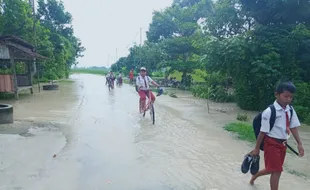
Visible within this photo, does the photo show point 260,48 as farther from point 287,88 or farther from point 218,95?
point 287,88

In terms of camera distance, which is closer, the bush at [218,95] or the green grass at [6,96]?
the green grass at [6,96]

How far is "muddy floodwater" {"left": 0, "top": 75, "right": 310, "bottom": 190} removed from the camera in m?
4.82

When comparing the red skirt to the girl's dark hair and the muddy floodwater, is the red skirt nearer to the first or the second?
the girl's dark hair

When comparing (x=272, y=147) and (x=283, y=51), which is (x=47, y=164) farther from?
(x=283, y=51)

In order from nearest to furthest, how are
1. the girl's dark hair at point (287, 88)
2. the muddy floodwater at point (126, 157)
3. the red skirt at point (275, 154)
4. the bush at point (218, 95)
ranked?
the girl's dark hair at point (287, 88) → the red skirt at point (275, 154) → the muddy floodwater at point (126, 157) → the bush at point (218, 95)

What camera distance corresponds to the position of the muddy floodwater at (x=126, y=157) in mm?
4816

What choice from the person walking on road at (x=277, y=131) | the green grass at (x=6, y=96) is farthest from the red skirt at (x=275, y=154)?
the green grass at (x=6, y=96)

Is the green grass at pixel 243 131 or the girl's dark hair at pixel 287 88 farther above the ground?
the girl's dark hair at pixel 287 88

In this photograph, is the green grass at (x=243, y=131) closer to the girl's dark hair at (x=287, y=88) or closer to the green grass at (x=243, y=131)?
the green grass at (x=243, y=131)

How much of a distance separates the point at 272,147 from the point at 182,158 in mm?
2509

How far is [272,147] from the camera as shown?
13.2 ft

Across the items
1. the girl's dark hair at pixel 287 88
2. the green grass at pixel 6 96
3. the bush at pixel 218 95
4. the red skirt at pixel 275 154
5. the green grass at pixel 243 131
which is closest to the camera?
the girl's dark hair at pixel 287 88

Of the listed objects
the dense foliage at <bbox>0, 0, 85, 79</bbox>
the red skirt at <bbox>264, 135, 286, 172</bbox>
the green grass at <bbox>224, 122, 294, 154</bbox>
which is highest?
the dense foliage at <bbox>0, 0, 85, 79</bbox>

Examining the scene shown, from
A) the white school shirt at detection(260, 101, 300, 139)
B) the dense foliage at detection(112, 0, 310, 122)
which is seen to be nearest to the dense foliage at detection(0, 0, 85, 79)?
the dense foliage at detection(112, 0, 310, 122)
